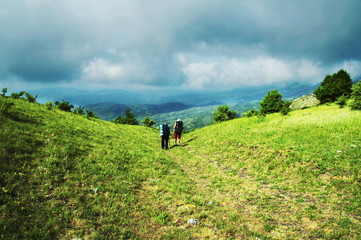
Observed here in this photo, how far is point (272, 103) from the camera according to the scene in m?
65.1

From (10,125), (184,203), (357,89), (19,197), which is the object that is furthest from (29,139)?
(357,89)

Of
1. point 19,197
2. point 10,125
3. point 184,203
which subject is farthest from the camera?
point 10,125

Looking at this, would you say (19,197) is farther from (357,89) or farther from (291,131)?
(357,89)

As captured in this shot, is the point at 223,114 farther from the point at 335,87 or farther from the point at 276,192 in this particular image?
the point at 276,192

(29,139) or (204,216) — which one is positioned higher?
(29,139)

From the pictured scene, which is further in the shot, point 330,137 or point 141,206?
point 330,137

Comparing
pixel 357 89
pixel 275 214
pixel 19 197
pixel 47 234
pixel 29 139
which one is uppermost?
pixel 357 89

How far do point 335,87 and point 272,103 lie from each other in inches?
746

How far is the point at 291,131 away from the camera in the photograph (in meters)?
20.9

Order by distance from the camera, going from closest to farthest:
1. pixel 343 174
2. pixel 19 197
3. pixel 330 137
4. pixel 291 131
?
pixel 19 197, pixel 343 174, pixel 330 137, pixel 291 131

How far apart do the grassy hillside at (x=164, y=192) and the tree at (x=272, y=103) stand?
52.6m

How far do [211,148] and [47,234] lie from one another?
18.2m

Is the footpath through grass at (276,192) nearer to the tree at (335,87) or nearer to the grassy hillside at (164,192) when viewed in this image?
the grassy hillside at (164,192)

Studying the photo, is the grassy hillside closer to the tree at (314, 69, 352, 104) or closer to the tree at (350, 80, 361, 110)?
the tree at (350, 80, 361, 110)
